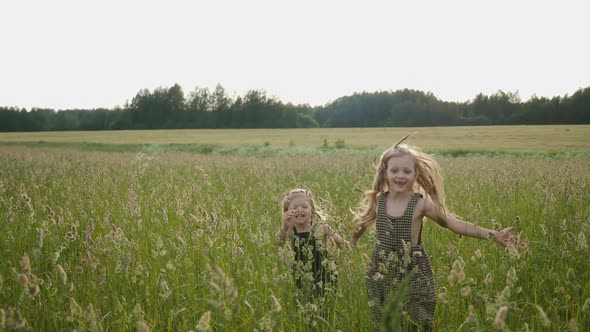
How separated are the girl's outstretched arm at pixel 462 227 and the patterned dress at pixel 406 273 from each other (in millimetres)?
116

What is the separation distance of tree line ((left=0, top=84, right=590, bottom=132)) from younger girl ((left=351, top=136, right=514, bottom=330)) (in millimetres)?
69286

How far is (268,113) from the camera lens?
8050 cm

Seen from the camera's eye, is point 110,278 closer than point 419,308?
No

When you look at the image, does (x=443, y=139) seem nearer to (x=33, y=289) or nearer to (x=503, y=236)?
(x=503, y=236)

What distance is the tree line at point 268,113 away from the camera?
70.4 meters

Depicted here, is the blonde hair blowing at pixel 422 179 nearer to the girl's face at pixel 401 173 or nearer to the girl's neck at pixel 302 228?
the girl's face at pixel 401 173

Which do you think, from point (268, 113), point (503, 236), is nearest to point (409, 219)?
point (503, 236)

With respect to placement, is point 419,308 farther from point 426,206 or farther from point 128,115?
point 128,115

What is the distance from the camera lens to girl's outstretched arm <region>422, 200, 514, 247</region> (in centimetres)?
A: 236

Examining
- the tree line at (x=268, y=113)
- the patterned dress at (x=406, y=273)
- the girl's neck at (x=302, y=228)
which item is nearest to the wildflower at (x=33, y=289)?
the patterned dress at (x=406, y=273)

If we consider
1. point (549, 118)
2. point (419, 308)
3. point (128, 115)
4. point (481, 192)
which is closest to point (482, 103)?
point (549, 118)

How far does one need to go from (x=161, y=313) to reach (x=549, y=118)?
232ft

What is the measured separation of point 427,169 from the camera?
2988 mm

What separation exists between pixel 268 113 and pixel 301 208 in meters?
78.1
